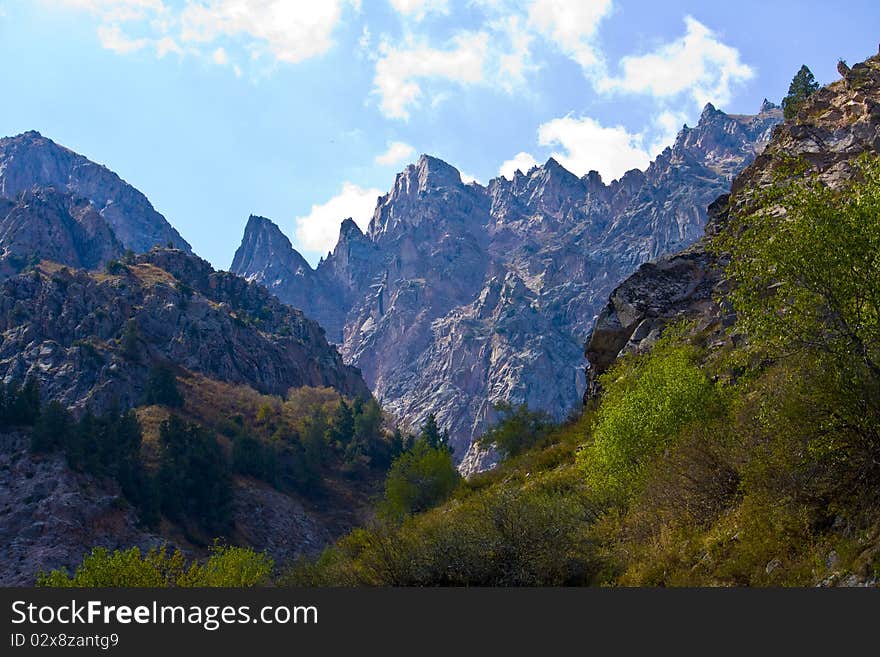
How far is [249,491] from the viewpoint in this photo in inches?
3846

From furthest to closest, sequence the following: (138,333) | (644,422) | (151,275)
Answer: (151,275) → (138,333) → (644,422)

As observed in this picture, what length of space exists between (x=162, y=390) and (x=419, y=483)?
5559cm

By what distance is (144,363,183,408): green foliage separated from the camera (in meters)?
110

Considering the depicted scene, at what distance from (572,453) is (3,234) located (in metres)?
182

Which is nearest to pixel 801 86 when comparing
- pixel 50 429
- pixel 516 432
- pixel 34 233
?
pixel 516 432

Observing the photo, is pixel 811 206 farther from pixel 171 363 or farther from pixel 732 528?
pixel 171 363

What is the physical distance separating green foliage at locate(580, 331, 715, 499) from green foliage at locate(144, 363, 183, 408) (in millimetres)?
92850

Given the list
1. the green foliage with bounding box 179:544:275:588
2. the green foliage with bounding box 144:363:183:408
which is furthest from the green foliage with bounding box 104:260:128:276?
the green foliage with bounding box 179:544:275:588

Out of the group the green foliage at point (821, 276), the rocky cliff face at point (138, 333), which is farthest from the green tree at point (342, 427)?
the green foliage at point (821, 276)

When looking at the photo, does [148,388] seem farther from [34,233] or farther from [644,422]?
[34,233]

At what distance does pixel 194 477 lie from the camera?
298 feet

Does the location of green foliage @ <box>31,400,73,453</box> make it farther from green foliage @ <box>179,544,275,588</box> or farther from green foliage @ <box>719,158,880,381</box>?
green foliage @ <box>719,158,880,381</box>

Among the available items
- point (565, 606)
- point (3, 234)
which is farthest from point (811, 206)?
point (3, 234)

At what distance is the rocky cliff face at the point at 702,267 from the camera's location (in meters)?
48.3
